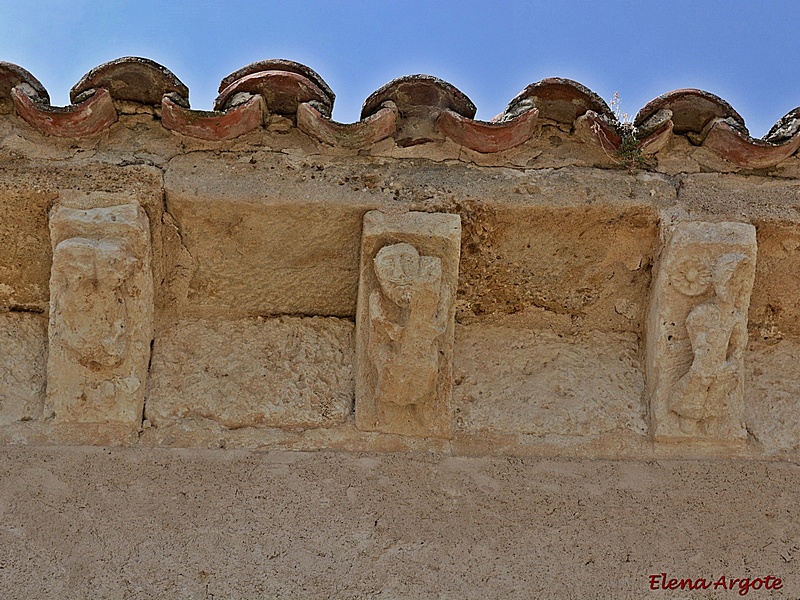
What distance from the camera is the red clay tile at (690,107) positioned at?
9.86 ft

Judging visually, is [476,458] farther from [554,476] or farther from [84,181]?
[84,181]

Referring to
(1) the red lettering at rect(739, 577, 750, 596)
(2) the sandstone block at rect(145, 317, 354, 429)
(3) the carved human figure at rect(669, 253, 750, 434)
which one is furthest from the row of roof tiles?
(1) the red lettering at rect(739, 577, 750, 596)

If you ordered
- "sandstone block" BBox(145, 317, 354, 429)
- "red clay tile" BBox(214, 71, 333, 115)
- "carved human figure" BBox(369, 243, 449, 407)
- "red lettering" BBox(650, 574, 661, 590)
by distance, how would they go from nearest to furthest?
"red lettering" BBox(650, 574, 661, 590), "carved human figure" BBox(369, 243, 449, 407), "sandstone block" BBox(145, 317, 354, 429), "red clay tile" BBox(214, 71, 333, 115)

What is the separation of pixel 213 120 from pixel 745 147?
1.52 metres

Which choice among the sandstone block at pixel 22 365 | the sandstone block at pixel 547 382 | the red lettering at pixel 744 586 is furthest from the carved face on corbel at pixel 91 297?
the red lettering at pixel 744 586

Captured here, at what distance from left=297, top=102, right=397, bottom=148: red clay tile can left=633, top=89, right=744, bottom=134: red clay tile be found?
2.40 ft

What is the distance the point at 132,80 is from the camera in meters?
2.96

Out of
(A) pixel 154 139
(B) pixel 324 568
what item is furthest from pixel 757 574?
(A) pixel 154 139

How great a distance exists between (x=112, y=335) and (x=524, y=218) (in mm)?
1177

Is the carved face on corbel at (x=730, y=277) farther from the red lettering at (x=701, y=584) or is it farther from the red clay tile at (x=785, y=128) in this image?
the red lettering at (x=701, y=584)

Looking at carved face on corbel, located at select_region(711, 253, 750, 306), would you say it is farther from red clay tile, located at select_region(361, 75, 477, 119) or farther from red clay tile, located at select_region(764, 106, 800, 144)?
red clay tile, located at select_region(361, 75, 477, 119)

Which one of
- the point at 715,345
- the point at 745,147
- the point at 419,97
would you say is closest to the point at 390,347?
the point at 419,97

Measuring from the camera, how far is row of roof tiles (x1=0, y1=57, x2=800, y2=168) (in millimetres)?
2904

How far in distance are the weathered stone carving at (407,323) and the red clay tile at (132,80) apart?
704 mm
